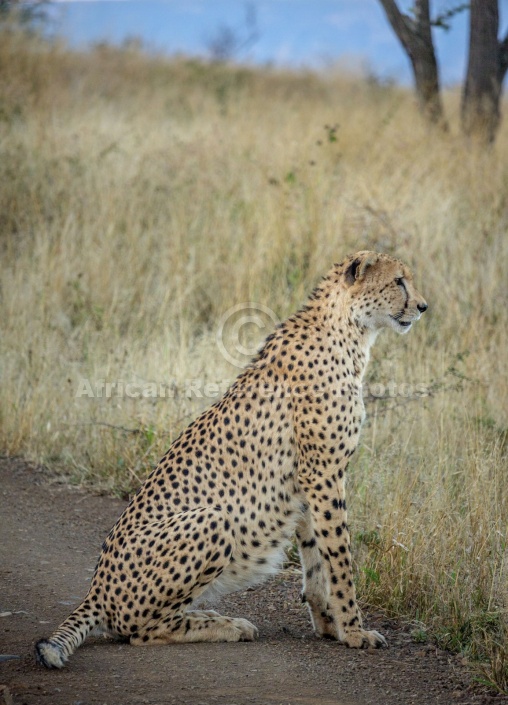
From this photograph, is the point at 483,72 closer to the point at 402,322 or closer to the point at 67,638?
the point at 402,322

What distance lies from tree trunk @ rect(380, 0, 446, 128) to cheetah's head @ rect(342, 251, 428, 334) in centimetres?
624

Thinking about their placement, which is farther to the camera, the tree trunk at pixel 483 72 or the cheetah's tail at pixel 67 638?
the tree trunk at pixel 483 72

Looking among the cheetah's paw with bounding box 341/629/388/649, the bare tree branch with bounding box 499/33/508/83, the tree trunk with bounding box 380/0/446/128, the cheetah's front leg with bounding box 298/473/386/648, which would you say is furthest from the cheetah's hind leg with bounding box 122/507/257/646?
the bare tree branch with bounding box 499/33/508/83

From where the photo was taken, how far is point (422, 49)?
31.7 ft

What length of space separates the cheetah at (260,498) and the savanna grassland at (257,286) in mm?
536

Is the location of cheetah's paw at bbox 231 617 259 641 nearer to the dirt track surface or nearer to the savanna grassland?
the dirt track surface

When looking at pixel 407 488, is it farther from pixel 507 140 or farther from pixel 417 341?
pixel 507 140

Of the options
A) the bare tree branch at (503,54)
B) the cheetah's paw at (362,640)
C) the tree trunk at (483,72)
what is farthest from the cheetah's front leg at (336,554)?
the bare tree branch at (503,54)

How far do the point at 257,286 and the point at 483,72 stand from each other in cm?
452

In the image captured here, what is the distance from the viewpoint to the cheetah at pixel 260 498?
3.20 m

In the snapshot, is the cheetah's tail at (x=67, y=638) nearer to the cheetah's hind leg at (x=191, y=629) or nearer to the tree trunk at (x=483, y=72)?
the cheetah's hind leg at (x=191, y=629)

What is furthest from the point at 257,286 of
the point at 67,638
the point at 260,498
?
the point at 67,638

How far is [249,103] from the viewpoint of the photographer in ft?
39.3

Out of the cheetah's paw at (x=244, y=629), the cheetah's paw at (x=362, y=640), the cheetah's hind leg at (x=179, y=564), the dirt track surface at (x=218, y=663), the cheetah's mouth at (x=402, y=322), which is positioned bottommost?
the dirt track surface at (x=218, y=663)
